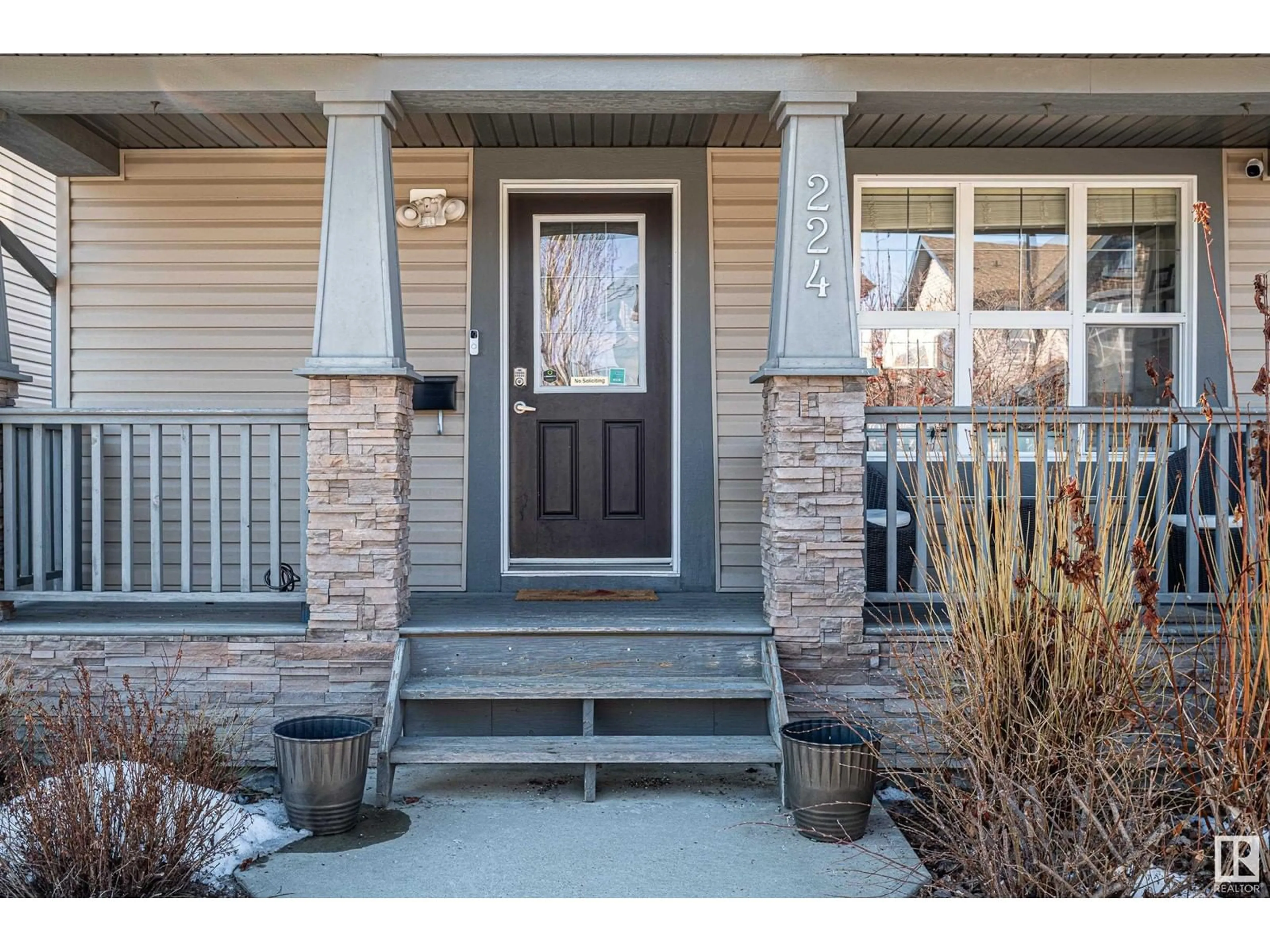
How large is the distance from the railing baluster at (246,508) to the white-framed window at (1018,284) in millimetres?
3024

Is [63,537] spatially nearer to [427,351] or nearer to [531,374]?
[427,351]

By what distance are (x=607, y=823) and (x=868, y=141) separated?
3558mm

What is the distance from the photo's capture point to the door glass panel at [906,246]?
16.9ft

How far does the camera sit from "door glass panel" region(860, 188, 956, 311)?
5.16 meters

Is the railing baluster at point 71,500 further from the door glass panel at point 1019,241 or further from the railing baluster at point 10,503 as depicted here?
the door glass panel at point 1019,241

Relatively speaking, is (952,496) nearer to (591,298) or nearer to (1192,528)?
(1192,528)

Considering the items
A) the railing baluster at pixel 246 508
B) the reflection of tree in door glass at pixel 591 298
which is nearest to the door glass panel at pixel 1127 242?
the reflection of tree in door glass at pixel 591 298

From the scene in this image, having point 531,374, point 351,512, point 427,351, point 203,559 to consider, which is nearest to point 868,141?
point 531,374

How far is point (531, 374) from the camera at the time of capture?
16.8ft

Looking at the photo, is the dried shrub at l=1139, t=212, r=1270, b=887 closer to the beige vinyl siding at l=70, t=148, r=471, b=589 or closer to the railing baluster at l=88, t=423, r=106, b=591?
the beige vinyl siding at l=70, t=148, r=471, b=589

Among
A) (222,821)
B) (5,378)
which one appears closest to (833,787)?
(222,821)

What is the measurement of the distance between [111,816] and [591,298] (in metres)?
3.33

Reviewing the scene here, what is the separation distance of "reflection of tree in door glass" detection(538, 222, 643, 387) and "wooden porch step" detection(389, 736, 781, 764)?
6.80 feet

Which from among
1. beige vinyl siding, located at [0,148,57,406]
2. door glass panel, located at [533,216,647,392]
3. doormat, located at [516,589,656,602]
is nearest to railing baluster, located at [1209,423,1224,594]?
doormat, located at [516,589,656,602]
